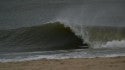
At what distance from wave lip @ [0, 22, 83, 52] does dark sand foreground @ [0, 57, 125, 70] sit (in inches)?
188

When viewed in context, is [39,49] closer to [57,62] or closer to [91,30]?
[91,30]

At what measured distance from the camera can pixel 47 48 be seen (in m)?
18.3

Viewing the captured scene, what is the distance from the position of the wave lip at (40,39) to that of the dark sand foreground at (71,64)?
478 cm

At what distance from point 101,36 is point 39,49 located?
3660 millimetres

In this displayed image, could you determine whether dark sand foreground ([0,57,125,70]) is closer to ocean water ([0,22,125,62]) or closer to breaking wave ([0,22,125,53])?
ocean water ([0,22,125,62])

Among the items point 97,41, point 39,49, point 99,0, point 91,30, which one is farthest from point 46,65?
point 99,0

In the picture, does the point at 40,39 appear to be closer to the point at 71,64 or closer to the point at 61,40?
the point at 61,40

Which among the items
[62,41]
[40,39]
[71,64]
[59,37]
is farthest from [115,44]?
[71,64]

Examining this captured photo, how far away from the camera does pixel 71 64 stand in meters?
12.2

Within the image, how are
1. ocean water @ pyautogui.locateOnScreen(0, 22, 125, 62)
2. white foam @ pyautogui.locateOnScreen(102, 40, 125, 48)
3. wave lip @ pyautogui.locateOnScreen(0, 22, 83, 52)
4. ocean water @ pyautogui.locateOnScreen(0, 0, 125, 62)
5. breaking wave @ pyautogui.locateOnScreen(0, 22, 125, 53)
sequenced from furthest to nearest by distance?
wave lip @ pyautogui.locateOnScreen(0, 22, 83, 52)
breaking wave @ pyautogui.locateOnScreen(0, 22, 125, 53)
white foam @ pyautogui.locateOnScreen(102, 40, 125, 48)
ocean water @ pyautogui.locateOnScreen(0, 22, 125, 62)
ocean water @ pyautogui.locateOnScreen(0, 0, 125, 62)

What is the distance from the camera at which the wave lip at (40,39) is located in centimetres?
1847

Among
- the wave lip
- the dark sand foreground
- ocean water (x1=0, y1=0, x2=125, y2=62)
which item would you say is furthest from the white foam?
the dark sand foreground

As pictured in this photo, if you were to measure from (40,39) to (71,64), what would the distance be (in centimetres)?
787

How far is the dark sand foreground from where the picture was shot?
37.9 ft
